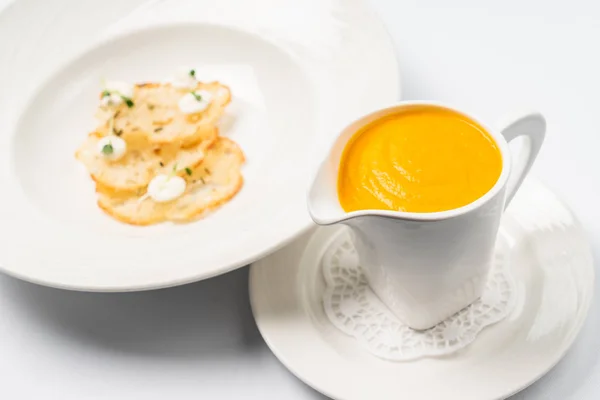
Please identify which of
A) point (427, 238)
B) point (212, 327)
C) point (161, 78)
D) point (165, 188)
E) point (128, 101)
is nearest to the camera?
point (427, 238)

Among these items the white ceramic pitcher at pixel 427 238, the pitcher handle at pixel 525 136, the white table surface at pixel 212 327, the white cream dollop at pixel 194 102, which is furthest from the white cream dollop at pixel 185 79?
the pitcher handle at pixel 525 136

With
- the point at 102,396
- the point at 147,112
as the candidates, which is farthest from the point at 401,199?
the point at 147,112

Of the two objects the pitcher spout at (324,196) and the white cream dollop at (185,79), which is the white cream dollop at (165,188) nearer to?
the white cream dollop at (185,79)

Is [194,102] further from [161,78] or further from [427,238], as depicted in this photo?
[427,238]

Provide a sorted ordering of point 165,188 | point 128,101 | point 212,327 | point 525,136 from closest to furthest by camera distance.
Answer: point 525,136 < point 212,327 < point 165,188 < point 128,101

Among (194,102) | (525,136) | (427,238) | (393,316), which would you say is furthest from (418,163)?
(194,102)

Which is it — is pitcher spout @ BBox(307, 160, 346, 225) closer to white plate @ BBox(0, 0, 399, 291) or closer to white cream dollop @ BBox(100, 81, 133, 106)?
white plate @ BBox(0, 0, 399, 291)

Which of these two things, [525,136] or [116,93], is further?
[116,93]

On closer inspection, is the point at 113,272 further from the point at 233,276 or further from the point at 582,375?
the point at 582,375
